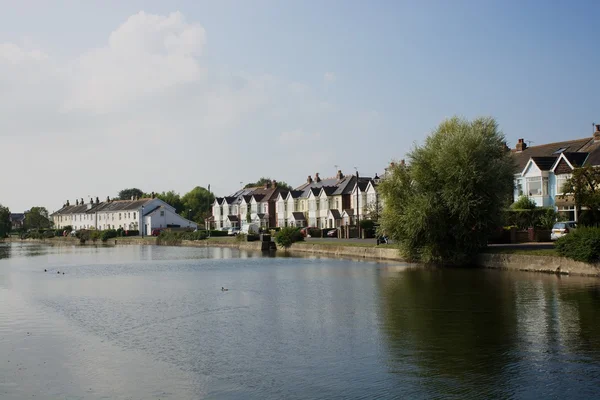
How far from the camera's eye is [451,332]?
19.2 m

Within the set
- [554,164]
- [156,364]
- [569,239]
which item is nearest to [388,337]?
[156,364]

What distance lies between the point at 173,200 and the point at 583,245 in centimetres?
13986

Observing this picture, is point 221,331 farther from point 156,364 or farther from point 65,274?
point 65,274

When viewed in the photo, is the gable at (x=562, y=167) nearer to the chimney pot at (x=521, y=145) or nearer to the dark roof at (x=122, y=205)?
the chimney pot at (x=521, y=145)

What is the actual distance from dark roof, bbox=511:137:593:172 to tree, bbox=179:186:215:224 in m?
94.7

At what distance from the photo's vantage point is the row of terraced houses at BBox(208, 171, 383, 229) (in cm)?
8938

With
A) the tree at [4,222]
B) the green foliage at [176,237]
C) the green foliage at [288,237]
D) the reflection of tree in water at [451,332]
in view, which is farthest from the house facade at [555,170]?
the tree at [4,222]

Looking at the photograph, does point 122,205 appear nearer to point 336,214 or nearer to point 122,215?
point 122,215

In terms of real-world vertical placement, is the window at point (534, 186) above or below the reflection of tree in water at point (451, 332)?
above

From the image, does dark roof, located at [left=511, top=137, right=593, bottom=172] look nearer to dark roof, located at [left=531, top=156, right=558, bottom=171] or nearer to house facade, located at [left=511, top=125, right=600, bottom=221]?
house facade, located at [left=511, top=125, right=600, bottom=221]

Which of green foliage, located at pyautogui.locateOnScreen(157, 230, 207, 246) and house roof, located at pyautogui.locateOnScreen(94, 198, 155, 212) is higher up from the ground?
house roof, located at pyautogui.locateOnScreen(94, 198, 155, 212)

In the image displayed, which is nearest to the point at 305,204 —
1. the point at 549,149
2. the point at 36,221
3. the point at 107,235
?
the point at 107,235

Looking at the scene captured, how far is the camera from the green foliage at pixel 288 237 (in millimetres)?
67250

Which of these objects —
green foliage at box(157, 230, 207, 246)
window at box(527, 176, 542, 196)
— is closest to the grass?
window at box(527, 176, 542, 196)
